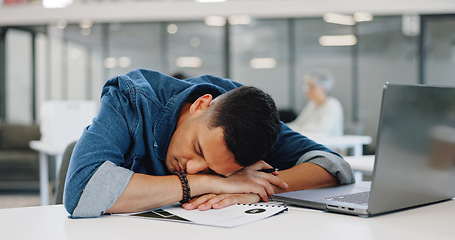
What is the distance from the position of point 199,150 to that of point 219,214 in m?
0.18

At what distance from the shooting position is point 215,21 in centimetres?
787

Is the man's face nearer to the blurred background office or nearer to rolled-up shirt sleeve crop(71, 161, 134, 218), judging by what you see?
rolled-up shirt sleeve crop(71, 161, 134, 218)

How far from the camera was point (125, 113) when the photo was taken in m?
1.15

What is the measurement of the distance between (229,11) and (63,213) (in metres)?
6.98

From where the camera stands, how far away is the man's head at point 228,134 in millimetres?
1064

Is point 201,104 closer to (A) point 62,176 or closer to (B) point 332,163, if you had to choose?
(B) point 332,163

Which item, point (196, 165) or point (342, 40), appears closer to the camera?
point (196, 165)

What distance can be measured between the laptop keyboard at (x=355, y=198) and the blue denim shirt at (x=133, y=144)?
0.19 m

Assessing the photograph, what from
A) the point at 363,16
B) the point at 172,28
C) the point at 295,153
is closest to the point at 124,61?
the point at 172,28

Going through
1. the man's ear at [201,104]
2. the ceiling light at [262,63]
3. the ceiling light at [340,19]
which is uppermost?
the ceiling light at [340,19]

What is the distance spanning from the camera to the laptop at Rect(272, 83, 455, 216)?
835mm

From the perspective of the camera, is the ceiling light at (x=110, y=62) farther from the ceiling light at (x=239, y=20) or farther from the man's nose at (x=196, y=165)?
the man's nose at (x=196, y=165)

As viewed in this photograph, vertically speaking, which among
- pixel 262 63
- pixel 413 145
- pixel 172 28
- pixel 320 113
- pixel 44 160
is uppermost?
pixel 172 28

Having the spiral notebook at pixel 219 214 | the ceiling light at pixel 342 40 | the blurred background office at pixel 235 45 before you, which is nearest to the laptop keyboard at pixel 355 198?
the spiral notebook at pixel 219 214
